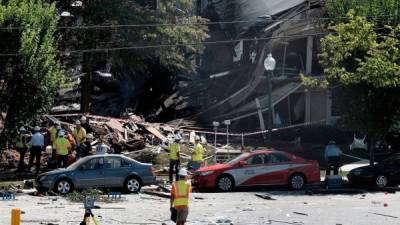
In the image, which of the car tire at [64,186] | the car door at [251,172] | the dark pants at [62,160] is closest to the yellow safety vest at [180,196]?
the car tire at [64,186]

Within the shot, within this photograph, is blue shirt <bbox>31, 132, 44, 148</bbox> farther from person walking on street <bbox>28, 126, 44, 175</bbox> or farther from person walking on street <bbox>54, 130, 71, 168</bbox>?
person walking on street <bbox>54, 130, 71, 168</bbox>

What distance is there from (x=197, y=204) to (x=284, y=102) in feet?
72.4

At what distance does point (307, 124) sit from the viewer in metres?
40.9

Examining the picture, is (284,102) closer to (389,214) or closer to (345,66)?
(345,66)

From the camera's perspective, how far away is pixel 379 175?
91.0 feet

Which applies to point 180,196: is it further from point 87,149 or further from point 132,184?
point 87,149

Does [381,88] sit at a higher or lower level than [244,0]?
lower

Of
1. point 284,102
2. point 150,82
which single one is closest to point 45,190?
point 284,102

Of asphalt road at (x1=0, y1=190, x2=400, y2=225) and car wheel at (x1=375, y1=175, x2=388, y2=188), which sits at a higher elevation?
car wheel at (x1=375, y1=175, x2=388, y2=188)

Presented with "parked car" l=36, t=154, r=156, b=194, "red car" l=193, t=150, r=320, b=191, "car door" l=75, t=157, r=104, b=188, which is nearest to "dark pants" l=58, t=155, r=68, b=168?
Answer: "parked car" l=36, t=154, r=156, b=194

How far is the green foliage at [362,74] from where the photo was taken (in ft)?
91.9

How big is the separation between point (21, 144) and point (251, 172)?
8.97m

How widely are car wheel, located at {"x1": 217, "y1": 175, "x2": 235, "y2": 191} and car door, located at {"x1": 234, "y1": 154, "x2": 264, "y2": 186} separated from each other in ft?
0.69

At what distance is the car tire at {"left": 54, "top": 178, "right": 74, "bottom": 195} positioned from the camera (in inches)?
949
